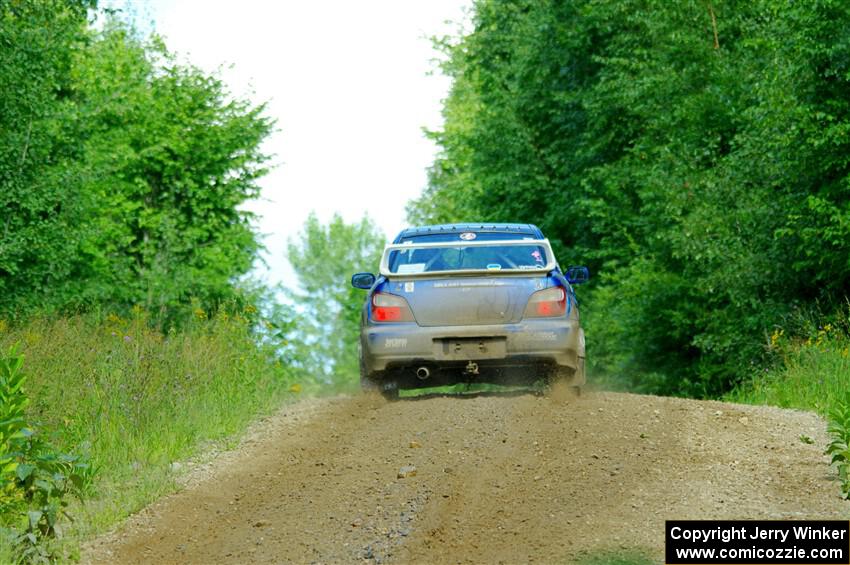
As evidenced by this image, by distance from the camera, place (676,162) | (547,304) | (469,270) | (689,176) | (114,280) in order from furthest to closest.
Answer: (114,280), (676,162), (689,176), (547,304), (469,270)

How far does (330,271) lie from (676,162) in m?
87.7

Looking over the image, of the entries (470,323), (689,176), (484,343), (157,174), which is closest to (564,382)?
(484,343)

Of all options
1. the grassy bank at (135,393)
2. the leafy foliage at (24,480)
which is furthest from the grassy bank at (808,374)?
the leafy foliage at (24,480)

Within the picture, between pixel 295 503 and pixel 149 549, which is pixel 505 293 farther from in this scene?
pixel 149 549

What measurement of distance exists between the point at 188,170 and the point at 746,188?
65.2ft

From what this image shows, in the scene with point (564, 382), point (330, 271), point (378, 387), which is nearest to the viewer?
point (564, 382)

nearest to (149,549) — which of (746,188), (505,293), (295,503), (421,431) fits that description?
(295,503)

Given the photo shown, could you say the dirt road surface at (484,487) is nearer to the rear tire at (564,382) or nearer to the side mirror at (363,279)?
the rear tire at (564,382)

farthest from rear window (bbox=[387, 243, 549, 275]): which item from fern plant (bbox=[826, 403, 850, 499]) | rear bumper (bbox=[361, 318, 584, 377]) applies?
fern plant (bbox=[826, 403, 850, 499])

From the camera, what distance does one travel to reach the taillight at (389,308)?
1399 cm

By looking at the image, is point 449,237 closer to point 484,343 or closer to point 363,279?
point 363,279

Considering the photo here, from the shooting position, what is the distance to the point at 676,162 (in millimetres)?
27438

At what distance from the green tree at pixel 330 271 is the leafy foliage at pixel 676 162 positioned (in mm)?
62411

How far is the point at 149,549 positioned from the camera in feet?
28.4
